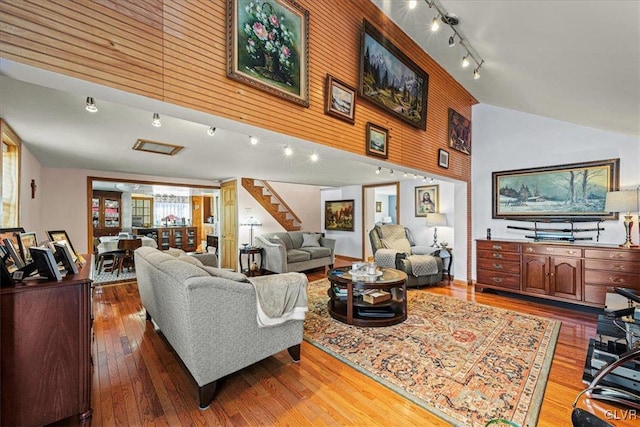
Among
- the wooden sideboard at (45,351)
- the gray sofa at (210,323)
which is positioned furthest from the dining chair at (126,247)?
the wooden sideboard at (45,351)

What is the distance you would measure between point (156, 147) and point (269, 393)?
3355 mm

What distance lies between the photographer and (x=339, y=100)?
2572mm

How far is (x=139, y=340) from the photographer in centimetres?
284

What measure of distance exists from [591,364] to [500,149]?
12.4ft

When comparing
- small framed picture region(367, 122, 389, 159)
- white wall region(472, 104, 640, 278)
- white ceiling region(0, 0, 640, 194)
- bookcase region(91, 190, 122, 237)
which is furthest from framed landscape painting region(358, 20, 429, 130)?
bookcase region(91, 190, 122, 237)

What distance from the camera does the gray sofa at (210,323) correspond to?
5.90 ft

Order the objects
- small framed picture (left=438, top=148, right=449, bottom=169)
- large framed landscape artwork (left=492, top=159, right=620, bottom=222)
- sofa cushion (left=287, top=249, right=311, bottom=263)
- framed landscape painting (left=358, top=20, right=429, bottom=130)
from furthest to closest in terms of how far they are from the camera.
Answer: sofa cushion (left=287, top=249, right=311, bottom=263) → small framed picture (left=438, top=148, right=449, bottom=169) → large framed landscape artwork (left=492, top=159, right=620, bottom=222) → framed landscape painting (left=358, top=20, right=429, bottom=130)

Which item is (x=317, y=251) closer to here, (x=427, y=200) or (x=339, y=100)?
(x=427, y=200)

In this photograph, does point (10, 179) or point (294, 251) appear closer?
point (10, 179)

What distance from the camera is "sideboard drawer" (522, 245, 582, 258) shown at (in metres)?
3.73

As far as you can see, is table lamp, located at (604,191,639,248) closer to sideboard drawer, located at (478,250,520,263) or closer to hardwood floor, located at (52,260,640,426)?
sideboard drawer, located at (478,250,520,263)

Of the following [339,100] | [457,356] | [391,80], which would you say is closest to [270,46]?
[339,100]

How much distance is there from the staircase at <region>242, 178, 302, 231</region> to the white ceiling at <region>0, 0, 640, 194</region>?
208 cm

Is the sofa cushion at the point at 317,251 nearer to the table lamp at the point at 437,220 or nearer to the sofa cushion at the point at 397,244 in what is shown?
the sofa cushion at the point at 397,244
